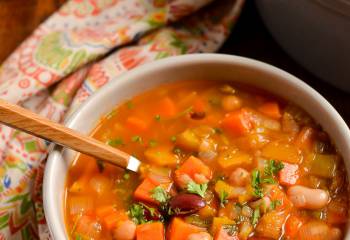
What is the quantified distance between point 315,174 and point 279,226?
0.24 meters

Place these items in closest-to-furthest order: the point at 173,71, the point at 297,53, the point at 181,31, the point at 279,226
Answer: the point at 279,226, the point at 173,71, the point at 297,53, the point at 181,31

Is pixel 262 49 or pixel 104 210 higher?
pixel 262 49

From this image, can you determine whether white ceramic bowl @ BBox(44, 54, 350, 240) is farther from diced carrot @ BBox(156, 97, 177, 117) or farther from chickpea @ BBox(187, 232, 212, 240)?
chickpea @ BBox(187, 232, 212, 240)

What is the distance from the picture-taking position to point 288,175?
2168 mm

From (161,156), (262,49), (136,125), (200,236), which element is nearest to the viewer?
(200,236)

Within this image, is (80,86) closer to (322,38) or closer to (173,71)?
(173,71)

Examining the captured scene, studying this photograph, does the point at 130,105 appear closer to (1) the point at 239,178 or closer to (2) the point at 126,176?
(2) the point at 126,176

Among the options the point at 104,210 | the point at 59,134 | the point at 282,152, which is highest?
the point at 59,134

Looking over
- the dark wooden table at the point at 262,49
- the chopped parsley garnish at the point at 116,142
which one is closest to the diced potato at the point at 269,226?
the chopped parsley garnish at the point at 116,142

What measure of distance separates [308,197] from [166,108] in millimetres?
620

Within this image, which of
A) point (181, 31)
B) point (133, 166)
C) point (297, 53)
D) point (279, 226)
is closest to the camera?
point (279, 226)

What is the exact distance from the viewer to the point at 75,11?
284 cm

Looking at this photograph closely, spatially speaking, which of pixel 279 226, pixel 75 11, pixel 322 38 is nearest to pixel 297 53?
pixel 322 38

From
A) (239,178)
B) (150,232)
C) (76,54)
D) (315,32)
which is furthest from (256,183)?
(76,54)
